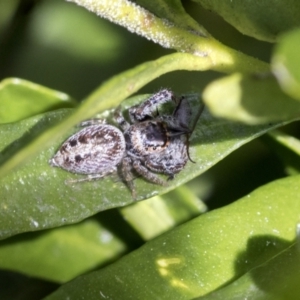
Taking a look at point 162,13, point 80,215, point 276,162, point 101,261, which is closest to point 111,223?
point 101,261

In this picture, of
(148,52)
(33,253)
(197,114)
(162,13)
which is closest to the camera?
(162,13)

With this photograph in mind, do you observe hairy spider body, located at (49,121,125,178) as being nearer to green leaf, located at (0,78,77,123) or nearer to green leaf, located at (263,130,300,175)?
green leaf, located at (0,78,77,123)

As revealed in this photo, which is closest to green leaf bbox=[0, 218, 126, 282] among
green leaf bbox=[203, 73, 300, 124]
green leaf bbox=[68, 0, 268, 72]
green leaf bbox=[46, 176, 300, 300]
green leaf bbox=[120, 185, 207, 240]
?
green leaf bbox=[120, 185, 207, 240]

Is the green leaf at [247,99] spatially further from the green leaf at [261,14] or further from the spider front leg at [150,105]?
the spider front leg at [150,105]

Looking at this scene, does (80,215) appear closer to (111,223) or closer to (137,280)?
(137,280)

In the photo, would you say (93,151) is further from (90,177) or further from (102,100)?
(102,100)

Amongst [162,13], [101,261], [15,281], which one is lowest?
[15,281]
